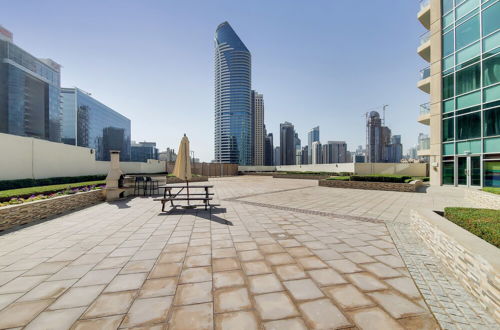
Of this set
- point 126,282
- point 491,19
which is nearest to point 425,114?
point 491,19

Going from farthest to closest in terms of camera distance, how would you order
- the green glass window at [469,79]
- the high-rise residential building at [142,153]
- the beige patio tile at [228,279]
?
the high-rise residential building at [142,153]
the green glass window at [469,79]
the beige patio tile at [228,279]

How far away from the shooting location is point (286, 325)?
6.84ft

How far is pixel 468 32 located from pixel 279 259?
20519 millimetres

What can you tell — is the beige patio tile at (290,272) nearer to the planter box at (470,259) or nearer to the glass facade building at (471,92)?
the planter box at (470,259)

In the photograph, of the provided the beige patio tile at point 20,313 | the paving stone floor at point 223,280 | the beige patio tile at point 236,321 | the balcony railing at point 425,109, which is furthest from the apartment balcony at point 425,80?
the beige patio tile at point 20,313

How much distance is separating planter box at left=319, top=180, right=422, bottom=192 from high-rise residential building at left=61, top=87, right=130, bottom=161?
124870mm

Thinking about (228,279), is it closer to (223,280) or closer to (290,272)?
(223,280)

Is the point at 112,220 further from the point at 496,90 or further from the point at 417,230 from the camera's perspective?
the point at 496,90

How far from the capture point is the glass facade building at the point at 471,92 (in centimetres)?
1193

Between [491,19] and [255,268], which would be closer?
[255,268]

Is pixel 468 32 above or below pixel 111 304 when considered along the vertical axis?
above

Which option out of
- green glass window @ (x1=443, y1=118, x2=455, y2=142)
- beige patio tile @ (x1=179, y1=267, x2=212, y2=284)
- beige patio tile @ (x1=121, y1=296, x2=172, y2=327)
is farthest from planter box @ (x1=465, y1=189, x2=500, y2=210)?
beige patio tile @ (x1=121, y1=296, x2=172, y2=327)

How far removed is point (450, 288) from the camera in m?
2.76

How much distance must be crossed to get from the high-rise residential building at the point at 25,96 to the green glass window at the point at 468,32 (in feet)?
371
